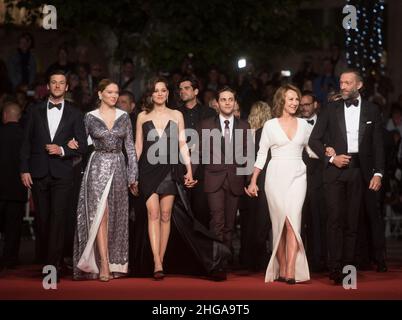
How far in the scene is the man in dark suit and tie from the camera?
14.9 m

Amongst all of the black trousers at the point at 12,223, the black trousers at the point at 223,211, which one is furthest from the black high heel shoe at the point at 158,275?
the black trousers at the point at 12,223

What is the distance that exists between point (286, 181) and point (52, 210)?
250cm

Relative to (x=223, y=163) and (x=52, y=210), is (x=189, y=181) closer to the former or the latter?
(x=223, y=163)

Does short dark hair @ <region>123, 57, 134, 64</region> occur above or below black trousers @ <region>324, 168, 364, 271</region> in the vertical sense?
above

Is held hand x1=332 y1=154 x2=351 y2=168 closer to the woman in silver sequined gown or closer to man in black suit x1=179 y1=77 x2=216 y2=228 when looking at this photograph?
man in black suit x1=179 y1=77 x2=216 y2=228

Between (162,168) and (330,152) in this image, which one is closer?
(330,152)

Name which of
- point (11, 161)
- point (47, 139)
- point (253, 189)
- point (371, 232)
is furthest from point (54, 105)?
point (371, 232)

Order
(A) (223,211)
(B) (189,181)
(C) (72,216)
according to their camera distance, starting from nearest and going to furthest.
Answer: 1. (B) (189,181)
2. (A) (223,211)
3. (C) (72,216)

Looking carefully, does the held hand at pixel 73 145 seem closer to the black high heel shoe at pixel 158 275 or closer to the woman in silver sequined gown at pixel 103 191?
the woman in silver sequined gown at pixel 103 191

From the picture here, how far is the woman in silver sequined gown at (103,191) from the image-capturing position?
1453cm

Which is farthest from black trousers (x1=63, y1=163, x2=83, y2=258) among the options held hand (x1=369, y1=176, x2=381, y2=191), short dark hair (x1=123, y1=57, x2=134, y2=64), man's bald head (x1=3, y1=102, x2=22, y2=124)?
short dark hair (x1=123, y1=57, x2=134, y2=64)

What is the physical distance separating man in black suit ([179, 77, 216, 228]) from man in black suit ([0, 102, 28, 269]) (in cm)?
201

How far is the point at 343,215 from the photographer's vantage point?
14.4 metres

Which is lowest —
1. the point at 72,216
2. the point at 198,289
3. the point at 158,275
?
the point at 198,289
